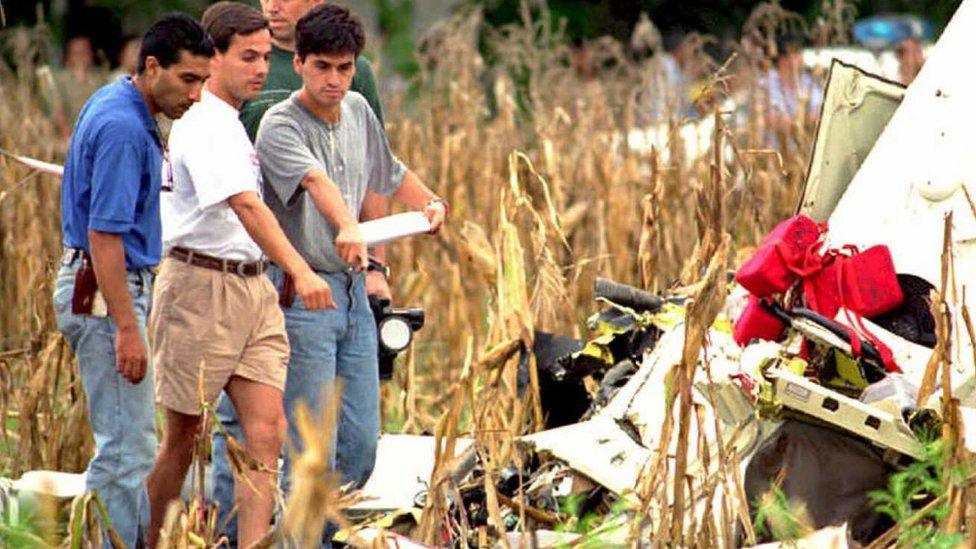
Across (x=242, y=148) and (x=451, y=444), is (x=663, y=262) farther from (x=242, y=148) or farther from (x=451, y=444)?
(x=451, y=444)

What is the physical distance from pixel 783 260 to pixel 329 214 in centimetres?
128

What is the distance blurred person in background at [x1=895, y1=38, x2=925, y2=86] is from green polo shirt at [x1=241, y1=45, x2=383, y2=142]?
507cm

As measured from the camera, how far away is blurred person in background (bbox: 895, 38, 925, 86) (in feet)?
40.2

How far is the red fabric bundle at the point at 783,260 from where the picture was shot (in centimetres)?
703

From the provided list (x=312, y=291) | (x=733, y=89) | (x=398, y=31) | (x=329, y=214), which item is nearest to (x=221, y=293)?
(x=312, y=291)

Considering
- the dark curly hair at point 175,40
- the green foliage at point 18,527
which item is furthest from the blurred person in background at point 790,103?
the green foliage at point 18,527

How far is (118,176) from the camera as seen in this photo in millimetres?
6340

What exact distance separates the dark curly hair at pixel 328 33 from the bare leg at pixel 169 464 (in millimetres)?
1038

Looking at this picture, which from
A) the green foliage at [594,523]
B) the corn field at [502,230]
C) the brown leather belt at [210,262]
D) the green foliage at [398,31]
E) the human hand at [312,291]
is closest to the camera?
the green foliage at [594,523]

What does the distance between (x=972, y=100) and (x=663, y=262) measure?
104 inches

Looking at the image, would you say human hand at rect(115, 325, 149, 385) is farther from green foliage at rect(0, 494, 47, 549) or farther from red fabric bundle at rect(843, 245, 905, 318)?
red fabric bundle at rect(843, 245, 905, 318)

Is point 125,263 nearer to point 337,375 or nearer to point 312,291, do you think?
point 312,291

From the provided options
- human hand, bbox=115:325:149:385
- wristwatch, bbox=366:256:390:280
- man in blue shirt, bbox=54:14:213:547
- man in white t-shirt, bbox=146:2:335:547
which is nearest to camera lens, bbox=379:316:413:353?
wristwatch, bbox=366:256:390:280

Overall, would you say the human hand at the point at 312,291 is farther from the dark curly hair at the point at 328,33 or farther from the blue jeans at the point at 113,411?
the dark curly hair at the point at 328,33
